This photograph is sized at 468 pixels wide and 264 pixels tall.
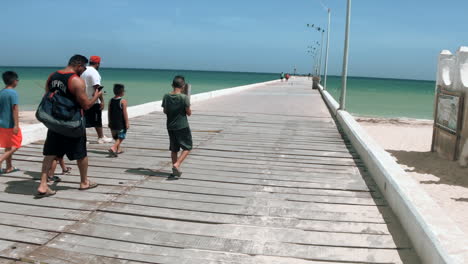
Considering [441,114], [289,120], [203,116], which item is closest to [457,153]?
[441,114]

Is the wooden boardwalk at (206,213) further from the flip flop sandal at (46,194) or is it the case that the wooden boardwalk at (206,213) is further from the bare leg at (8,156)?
the bare leg at (8,156)

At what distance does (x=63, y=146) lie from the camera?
457 cm

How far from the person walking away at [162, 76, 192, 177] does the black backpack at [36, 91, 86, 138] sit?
136 cm

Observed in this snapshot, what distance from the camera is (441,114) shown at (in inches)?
407

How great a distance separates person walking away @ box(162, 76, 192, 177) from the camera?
5461mm

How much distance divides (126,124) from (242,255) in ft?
12.9

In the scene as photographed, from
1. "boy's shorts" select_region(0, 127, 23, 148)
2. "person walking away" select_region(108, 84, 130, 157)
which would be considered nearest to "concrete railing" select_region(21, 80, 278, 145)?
"person walking away" select_region(108, 84, 130, 157)

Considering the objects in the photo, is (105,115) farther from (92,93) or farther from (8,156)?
(8,156)

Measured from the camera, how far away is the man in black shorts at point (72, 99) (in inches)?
172

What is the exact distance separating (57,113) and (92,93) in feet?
8.92

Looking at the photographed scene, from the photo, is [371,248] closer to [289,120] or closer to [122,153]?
[122,153]

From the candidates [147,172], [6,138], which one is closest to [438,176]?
[147,172]

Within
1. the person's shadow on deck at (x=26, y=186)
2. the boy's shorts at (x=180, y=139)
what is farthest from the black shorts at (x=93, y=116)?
the boy's shorts at (x=180, y=139)

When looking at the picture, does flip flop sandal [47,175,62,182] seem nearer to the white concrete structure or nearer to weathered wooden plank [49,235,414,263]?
weathered wooden plank [49,235,414,263]
